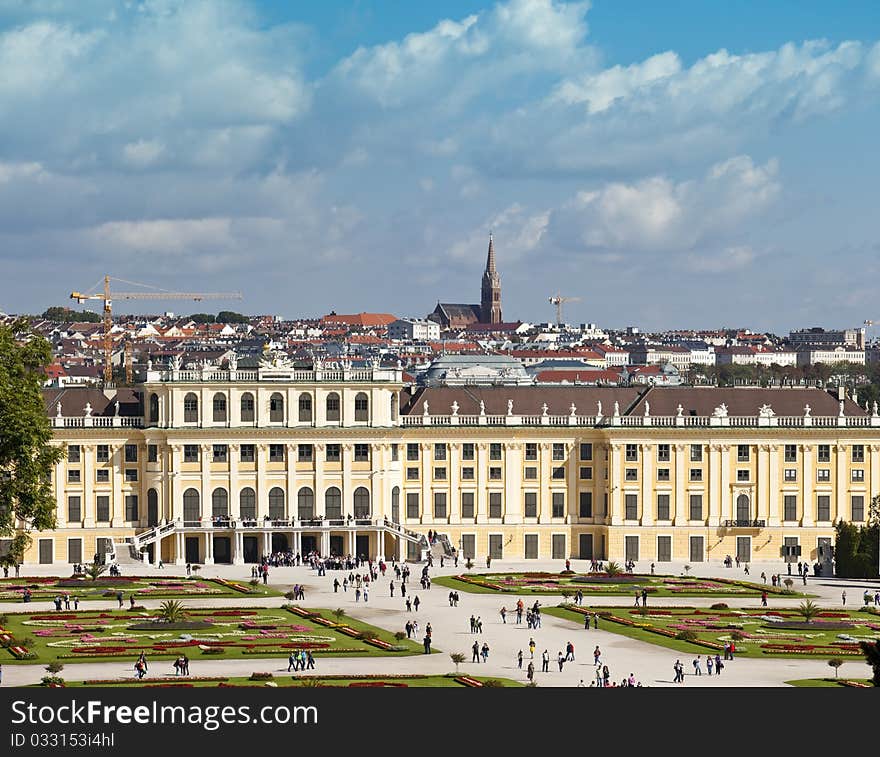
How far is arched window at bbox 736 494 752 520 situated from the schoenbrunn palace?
0.41ft

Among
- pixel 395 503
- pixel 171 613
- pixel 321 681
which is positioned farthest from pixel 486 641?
pixel 395 503

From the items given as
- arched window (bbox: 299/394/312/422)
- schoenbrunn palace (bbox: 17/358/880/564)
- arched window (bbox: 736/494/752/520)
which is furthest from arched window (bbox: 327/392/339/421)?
arched window (bbox: 736/494/752/520)

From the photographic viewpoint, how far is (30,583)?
119812 mm

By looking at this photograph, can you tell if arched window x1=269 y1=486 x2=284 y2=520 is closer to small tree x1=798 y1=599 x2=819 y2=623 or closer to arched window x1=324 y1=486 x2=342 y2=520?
arched window x1=324 y1=486 x2=342 y2=520

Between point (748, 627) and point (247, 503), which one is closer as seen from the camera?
point (748, 627)

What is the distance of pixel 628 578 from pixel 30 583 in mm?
32264

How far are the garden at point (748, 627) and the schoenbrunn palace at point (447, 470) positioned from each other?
1175 inches

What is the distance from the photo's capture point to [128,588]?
387 feet

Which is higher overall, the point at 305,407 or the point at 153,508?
the point at 305,407

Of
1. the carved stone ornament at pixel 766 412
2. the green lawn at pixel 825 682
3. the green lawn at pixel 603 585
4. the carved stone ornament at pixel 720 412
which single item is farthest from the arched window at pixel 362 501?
the green lawn at pixel 825 682

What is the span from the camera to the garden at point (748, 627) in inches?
3738

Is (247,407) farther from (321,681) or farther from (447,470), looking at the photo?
(321,681)

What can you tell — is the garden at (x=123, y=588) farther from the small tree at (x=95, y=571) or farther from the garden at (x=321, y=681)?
the garden at (x=321, y=681)

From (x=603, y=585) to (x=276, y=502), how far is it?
26960 mm
